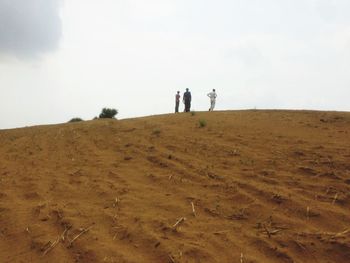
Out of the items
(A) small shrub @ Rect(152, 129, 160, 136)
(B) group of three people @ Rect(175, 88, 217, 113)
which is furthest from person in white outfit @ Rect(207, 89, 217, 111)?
(A) small shrub @ Rect(152, 129, 160, 136)

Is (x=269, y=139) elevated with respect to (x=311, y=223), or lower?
elevated

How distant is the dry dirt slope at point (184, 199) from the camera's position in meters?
4.50

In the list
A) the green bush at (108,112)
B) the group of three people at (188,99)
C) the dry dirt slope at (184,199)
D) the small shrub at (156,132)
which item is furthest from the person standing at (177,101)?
the dry dirt slope at (184,199)


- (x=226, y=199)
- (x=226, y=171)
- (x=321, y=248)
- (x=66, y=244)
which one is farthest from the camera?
(x=226, y=171)

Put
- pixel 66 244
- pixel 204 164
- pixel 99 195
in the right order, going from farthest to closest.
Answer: pixel 204 164 < pixel 99 195 < pixel 66 244

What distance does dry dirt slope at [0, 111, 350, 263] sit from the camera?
14.8 ft

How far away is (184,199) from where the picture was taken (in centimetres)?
583

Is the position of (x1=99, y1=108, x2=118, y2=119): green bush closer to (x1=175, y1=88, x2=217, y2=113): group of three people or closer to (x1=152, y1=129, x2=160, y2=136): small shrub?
(x1=175, y1=88, x2=217, y2=113): group of three people

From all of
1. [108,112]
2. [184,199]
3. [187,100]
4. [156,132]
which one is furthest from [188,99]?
[184,199]

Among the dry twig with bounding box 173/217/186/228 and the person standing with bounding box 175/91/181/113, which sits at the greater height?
the person standing with bounding box 175/91/181/113

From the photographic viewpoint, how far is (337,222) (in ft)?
16.1

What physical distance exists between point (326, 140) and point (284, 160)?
1.91 m

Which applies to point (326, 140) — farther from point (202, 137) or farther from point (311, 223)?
point (311, 223)

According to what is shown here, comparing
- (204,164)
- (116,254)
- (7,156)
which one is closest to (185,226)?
(116,254)
